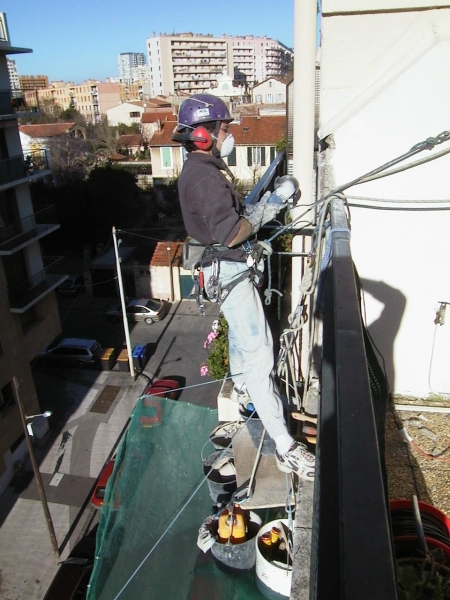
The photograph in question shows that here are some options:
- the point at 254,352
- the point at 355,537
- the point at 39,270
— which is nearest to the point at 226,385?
the point at 254,352

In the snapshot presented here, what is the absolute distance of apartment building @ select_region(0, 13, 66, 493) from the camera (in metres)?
13.8

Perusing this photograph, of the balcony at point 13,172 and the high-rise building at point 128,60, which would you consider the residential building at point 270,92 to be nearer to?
the balcony at point 13,172

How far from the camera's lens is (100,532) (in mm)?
4809

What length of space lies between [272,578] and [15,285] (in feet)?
46.7

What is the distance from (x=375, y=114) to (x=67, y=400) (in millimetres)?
15732

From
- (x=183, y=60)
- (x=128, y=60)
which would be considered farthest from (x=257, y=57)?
(x=128, y=60)

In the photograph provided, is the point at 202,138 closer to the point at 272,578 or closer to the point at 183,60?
the point at 272,578

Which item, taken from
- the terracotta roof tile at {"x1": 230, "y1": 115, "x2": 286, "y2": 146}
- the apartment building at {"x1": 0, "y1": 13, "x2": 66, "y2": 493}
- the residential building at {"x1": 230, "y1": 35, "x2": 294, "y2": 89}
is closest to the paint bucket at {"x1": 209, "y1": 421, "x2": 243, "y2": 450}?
the apartment building at {"x1": 0, "y1": 13, "x2": 66, "y2": 493}

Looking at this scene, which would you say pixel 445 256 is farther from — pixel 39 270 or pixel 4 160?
pixel 39 270

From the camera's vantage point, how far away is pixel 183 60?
4003 inches

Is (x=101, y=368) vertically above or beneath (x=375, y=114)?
beneath

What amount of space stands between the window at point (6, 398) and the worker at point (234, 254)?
12238mm

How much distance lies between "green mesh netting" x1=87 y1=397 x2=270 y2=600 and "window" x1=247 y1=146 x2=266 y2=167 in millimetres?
26285

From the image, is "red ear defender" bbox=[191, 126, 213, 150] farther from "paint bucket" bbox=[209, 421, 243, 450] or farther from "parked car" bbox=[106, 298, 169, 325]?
"parked car" bbox=[106, 298, 169, 325]
